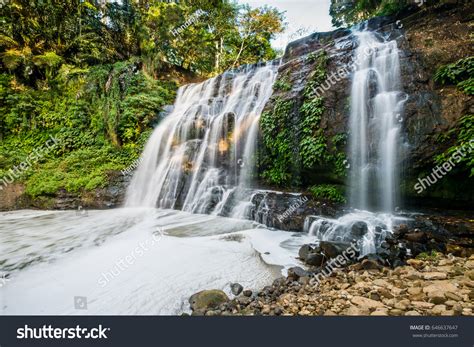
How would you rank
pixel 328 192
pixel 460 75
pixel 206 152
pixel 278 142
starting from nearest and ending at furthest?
pixel 460 75 < pixel 328 192 < pixel 278 142 < pixel 206 152

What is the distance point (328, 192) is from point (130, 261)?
500 cm

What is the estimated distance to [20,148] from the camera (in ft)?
34.0

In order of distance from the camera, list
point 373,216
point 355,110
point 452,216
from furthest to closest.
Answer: point 355,110
point 373,216
point 452,216

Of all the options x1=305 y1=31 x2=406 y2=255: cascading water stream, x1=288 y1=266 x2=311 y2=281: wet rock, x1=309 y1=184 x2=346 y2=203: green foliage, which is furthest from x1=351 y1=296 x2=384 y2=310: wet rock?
x1=309 y1=184 x2=346 y2=203: green foliage

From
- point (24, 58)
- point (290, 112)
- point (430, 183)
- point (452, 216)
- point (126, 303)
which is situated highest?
point (24, 58)

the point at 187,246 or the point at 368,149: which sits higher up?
the point at 368,149

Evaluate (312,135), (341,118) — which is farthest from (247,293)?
(341,118)

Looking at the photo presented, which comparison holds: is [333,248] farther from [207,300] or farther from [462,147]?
[462,147]

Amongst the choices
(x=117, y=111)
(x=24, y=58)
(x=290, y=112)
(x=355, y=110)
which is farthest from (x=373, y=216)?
(x=24, y=58)

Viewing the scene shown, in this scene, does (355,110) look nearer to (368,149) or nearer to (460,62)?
(368,149)

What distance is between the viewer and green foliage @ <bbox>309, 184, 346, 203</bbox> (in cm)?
624

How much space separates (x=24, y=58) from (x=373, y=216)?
15996 millimetres

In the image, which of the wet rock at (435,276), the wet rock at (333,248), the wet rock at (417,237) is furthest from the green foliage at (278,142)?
the wet rock at (435,276)

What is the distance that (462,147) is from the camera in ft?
15.5
